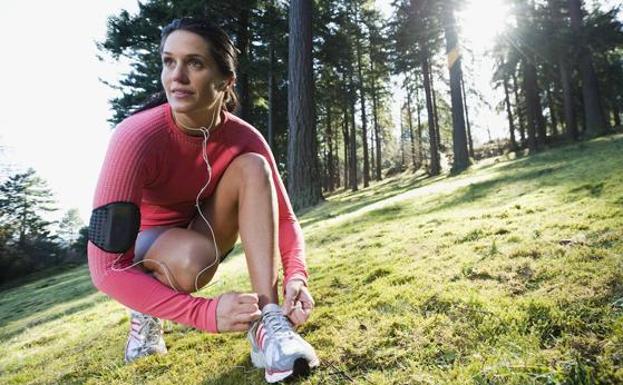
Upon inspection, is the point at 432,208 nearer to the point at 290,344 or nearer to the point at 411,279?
the point at 411,279

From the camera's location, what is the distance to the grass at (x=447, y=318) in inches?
63.7

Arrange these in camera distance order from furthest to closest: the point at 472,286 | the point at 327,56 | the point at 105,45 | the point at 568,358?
the point at 105,45 < the point at 327,56 < the point at 472,286 < the point at 568,358

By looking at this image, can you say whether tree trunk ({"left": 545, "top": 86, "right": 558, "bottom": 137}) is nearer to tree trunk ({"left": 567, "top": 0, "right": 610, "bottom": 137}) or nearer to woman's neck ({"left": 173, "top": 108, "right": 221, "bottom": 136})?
tree trunk ({"left": 567, "top": 0, "right": 610, "bottom": 137})

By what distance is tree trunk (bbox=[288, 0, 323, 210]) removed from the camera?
1032cm

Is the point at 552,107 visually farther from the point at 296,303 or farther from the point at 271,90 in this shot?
the point at 296,303

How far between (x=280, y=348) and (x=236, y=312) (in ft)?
1.12

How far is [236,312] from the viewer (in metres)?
1.52

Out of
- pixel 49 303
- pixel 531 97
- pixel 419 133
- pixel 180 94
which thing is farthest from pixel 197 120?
pixel 419 133

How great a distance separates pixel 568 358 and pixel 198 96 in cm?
192

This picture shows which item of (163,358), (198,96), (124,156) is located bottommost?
(163,358)

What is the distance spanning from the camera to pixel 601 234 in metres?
2.81

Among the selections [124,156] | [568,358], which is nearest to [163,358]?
[124,156]

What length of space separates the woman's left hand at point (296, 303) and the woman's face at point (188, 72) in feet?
3.27

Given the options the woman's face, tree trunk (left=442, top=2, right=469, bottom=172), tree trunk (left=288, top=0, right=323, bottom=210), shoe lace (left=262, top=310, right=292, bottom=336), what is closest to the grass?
shoe lace (left=262, top=310, right=292, bottom=336)
